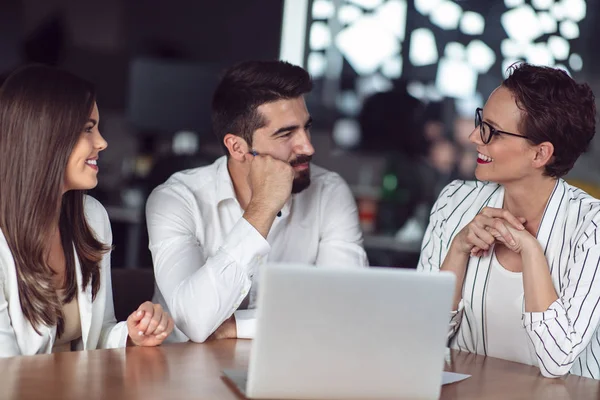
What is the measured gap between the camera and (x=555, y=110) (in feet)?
7.47

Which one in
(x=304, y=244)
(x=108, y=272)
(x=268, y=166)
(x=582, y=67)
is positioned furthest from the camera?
(x=582, y=67)

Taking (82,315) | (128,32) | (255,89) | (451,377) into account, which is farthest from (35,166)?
(128,32)

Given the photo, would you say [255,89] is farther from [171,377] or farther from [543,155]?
[171,377]

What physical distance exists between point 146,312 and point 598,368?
3.96ft

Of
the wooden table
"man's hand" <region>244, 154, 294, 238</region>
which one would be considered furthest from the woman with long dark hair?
"man's hand" <region>244, 154, 294, 238</region>

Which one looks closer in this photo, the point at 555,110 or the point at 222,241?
the point at 555,110

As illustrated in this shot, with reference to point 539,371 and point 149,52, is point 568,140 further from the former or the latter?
point 149,52

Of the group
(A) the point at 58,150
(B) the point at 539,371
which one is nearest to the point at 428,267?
(B) the point at 539,371

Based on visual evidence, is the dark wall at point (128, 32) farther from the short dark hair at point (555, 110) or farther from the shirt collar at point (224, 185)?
the short dark hair at point (555, 110)

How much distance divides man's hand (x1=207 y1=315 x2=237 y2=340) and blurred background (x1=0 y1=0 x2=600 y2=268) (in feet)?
10.2

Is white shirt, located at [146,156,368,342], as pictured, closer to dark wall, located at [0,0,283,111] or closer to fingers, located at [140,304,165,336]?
fingers, located at [140,304,165,336]

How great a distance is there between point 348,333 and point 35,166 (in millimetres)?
965

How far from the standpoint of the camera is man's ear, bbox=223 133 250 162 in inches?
104

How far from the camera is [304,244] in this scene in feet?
8.79
